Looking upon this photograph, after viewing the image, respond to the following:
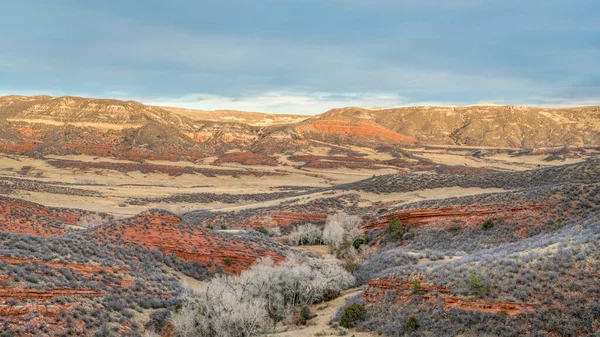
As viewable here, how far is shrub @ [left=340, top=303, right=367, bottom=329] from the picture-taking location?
62.2 feet

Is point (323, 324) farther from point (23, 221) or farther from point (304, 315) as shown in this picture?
point (23, 221)

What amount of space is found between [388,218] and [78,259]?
26.7 meters

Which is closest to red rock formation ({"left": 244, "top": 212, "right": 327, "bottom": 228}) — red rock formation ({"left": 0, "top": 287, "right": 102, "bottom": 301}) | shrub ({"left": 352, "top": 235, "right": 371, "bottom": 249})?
shrub ({"left": 352, "top": 235, "right": 371, "bottom": 249})

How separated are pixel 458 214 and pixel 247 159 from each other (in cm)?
9438

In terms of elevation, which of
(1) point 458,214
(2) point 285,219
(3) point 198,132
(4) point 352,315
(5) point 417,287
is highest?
(3) point 198,132

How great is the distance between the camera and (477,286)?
54.7 feet

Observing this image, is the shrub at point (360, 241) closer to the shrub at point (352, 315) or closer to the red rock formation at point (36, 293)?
the shrub at point (352, 315)

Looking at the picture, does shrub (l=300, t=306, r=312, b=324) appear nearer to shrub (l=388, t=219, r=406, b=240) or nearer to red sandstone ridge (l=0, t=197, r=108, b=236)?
shrub (l=388, t=219, r=406, b=240)

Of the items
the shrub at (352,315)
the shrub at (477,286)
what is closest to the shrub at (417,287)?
the shrub at (477,286)

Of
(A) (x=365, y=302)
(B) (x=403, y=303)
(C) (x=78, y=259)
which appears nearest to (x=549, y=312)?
(B) (x=403, y=303)

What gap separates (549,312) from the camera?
1468cm

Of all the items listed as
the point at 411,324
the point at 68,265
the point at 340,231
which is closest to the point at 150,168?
the point at 340,231

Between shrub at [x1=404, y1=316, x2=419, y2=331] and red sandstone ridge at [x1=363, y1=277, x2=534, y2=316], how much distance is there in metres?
1.21

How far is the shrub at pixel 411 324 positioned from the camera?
16800 mm
